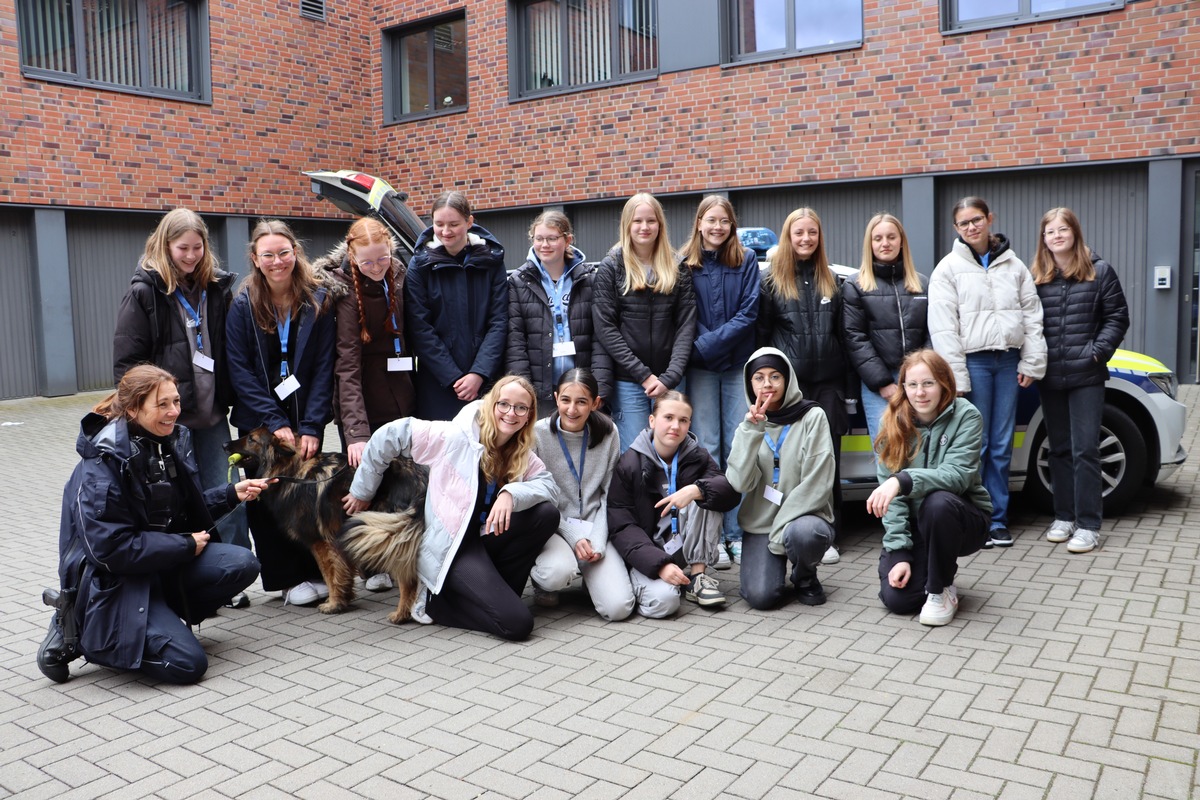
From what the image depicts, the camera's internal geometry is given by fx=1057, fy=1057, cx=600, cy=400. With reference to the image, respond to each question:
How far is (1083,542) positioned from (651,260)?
299 cm

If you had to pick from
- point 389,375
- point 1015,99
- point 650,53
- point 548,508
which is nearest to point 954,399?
point 548,508

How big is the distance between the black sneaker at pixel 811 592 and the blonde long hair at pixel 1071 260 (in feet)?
8.27

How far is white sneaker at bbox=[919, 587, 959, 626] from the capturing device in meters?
4.93

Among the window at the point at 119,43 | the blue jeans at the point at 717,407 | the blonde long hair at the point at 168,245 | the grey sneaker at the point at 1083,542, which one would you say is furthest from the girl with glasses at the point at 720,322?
the window at the point at 119,43

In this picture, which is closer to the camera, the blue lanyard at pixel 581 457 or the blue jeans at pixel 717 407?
the blue lanyard at pixel 581 457

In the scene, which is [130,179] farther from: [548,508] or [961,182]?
[548,508]

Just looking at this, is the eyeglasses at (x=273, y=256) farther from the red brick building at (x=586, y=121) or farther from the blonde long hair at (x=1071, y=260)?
the red brick building at (x=586, y=121)

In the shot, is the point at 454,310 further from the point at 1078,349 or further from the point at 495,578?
the point at 1078,349

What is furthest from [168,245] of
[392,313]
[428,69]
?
[428,69]

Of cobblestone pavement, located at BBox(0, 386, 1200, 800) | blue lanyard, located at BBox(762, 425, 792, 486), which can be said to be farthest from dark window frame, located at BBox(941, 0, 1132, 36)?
blue lanyard, located at BBox(762, 425, 792, 486)

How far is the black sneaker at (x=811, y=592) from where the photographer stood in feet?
17.5

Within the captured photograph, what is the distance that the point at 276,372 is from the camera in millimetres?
5590

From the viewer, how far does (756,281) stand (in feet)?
20.6

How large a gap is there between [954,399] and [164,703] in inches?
152
